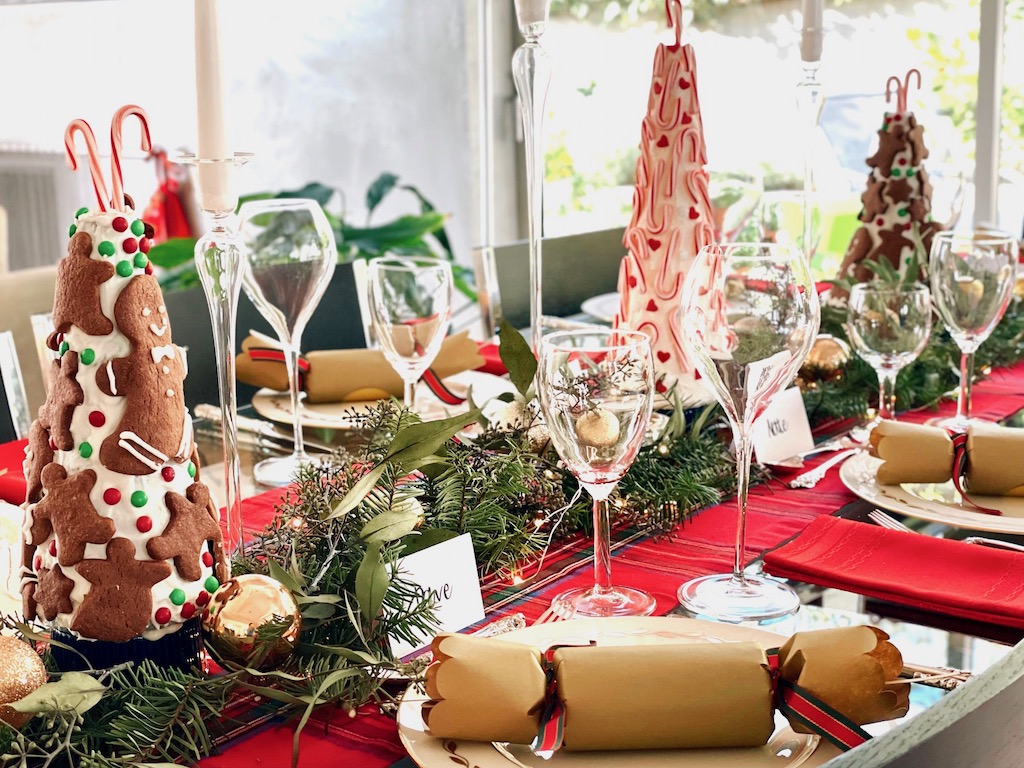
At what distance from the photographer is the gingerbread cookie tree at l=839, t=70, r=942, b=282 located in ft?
5.24

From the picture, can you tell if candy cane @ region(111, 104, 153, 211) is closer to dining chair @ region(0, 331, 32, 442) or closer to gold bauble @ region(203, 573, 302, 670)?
gold bauble @ region(203, 573, 302, 670)

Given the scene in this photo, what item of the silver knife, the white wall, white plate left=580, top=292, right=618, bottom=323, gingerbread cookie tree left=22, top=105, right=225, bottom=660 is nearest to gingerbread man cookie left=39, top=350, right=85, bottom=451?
gingerbread cookie tree left=22, top=105, right=225, bottom=660

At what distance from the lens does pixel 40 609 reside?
63 cm

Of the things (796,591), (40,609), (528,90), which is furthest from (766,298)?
(40,609)

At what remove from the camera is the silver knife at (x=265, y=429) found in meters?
1.18

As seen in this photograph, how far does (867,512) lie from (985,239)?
38cm

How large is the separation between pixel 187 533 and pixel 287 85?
3730 mm

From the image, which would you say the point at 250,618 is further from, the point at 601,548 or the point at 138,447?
the point at 601,548

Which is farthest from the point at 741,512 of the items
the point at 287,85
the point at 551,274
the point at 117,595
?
the point at 287,85

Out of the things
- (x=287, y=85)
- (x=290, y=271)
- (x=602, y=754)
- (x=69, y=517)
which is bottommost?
(x=602, y=754)

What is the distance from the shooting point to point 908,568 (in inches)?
32.2

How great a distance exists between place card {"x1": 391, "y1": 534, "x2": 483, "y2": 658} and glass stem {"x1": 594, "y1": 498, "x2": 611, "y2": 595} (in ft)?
0.27

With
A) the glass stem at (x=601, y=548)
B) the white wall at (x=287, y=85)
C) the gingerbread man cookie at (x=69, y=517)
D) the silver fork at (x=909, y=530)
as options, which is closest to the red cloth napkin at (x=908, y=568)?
the silver fork at (x=909, y=530)

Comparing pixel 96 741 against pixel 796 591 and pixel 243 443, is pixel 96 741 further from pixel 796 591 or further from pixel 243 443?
pixel 243 443
